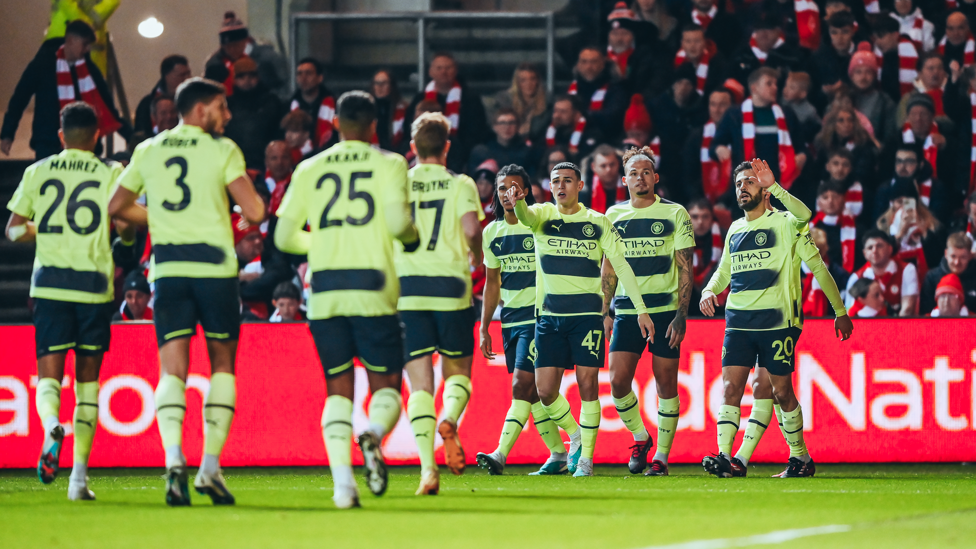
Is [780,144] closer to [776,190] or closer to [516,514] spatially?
[776,190]

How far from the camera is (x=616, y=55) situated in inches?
553

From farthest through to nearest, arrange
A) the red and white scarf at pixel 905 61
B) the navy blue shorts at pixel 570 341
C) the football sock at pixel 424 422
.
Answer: the red and white scarf at pixel 905 61
the navy blue shorts at pixel 570 341
the football sock at pixel 424 422

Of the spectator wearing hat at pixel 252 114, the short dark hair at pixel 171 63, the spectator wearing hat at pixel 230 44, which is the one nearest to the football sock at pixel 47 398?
the spectator wearing hat at pixel 252 114

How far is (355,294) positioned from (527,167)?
688cm

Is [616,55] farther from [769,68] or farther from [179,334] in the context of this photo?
[179,334]

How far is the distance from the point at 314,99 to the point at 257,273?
2713mm

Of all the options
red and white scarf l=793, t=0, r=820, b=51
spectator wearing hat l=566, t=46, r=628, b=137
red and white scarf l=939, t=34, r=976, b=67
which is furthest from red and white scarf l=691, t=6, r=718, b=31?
red and white scarf l=939, t=34, r=976, b=67

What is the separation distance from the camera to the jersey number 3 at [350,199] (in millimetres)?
6367

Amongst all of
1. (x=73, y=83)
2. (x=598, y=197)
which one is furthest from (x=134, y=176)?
(x=73, y=83)

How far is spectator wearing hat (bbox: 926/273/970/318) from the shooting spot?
441 inches

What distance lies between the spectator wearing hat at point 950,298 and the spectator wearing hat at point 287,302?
554 centimetres

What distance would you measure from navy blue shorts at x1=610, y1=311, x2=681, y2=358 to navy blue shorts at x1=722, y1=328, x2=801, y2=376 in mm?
489

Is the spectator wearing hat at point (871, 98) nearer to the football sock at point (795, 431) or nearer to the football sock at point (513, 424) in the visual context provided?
the football sock at point (795, 431)

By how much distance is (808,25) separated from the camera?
14281 mm
